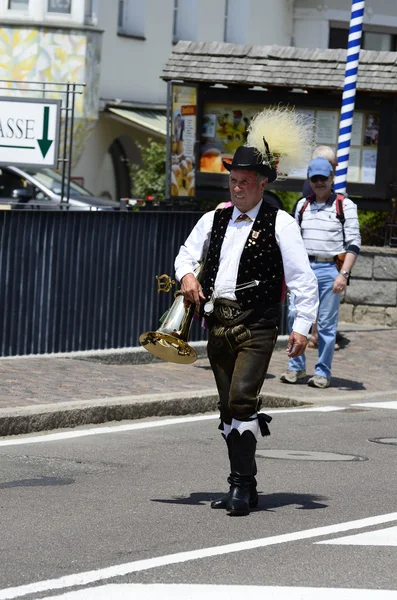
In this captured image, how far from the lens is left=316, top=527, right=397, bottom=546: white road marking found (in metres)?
6.73

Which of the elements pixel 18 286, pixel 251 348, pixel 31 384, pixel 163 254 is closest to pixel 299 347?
pixel 251 348

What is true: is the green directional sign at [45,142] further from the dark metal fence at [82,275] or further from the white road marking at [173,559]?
the white road marking at [173,559]

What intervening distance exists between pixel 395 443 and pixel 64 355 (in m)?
4.09

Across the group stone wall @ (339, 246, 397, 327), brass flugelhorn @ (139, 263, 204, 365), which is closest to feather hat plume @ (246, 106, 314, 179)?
brass flugelhorn @ (139, 263, 204, 365)

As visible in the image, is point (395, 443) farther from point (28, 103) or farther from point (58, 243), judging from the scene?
point (28, 103)

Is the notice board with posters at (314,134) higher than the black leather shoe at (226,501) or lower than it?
higher

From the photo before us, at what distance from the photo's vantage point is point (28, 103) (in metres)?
14.9

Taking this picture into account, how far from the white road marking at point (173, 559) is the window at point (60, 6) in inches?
853

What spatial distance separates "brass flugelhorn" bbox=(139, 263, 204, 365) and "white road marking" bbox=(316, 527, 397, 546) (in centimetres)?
140

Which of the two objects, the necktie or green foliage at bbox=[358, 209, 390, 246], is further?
green foliage at bbox=[358, 209, 390, 246]

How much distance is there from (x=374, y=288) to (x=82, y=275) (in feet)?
15.2

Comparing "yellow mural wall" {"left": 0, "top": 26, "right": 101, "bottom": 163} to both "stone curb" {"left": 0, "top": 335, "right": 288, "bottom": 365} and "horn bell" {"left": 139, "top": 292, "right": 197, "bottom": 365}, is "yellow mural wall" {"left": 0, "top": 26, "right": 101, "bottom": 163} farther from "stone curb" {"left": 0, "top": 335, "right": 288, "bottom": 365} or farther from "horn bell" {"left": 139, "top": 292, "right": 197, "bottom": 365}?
"horn bell" {"left": 139, "top": 292, "right": 197, "bottom": 365}

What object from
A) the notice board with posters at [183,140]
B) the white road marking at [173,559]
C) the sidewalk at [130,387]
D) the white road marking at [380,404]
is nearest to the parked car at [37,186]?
the notice board with posters at [183,140]

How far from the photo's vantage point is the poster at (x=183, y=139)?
18.0 metres
